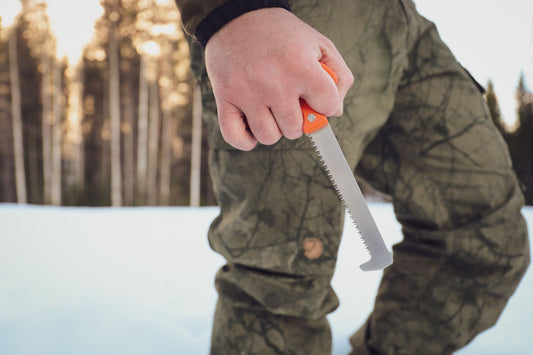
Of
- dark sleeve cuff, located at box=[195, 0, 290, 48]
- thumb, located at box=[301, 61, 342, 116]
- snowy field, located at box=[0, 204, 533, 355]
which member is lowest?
snowy field, located at box=[0, 204, 533, 355]

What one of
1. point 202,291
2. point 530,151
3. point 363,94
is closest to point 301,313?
point 363,94

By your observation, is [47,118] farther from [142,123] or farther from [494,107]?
[494,107]

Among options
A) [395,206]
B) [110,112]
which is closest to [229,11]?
[395,206]

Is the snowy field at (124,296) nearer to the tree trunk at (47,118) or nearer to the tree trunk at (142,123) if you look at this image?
the tree trunk at (142,123)

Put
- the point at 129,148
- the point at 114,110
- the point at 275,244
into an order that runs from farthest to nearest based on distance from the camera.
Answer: the point at 129,148, the point at 114,110, the point at 275,244

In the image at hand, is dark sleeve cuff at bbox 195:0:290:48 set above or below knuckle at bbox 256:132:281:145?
above

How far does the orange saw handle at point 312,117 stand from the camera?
627 mm

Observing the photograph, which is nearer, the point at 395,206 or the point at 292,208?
the point at 292,208

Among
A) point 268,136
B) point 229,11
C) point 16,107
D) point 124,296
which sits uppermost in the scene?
point 16,107

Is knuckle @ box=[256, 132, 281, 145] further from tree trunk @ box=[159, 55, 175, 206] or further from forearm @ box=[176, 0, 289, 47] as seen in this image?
tree trunk @ box=[159, 55, 175, 206]

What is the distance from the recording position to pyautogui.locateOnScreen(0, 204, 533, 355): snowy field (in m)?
1.39

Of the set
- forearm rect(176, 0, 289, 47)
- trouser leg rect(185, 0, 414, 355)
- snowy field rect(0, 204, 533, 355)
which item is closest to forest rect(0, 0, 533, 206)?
snowy field rect(0, 204, 533, 355)

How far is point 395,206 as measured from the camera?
1.20 meters

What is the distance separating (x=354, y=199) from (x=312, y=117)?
0.69 ft
